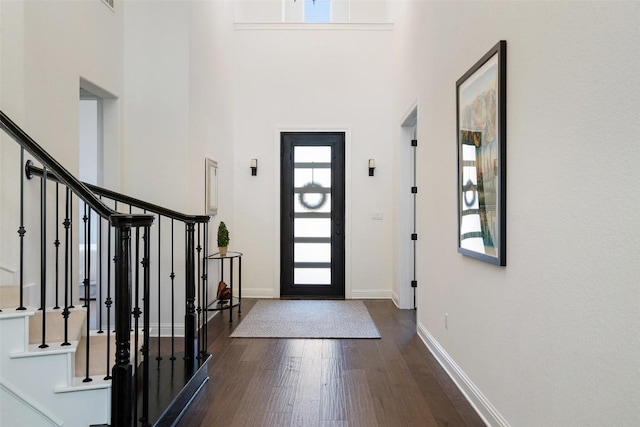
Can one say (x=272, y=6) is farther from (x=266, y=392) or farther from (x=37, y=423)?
(x=37, y=423)

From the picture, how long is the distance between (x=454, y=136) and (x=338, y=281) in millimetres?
3620

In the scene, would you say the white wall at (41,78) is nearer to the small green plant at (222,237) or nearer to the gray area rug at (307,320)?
the small green plant at (222,237)

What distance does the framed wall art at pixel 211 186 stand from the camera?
5.06 metres

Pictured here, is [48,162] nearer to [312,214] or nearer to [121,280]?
[121,280]

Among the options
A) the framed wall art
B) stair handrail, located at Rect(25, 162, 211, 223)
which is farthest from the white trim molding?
stair handrail, located at Rect(25, 162, 211, 223)

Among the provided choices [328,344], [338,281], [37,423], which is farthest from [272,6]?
[37,423]

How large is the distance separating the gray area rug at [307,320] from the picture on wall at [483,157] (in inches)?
78.9

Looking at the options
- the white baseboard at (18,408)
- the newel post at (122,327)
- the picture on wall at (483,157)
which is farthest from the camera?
the picture on wall at (483,157)

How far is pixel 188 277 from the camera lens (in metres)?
3.32

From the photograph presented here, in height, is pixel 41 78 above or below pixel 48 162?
above

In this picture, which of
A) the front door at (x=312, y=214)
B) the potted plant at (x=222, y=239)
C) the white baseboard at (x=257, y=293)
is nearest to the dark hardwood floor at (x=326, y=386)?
the potted plant at (x=222, y=239)

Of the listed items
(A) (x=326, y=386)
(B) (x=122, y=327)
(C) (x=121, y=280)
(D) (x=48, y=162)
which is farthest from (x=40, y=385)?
(A) (x=326, y=386)

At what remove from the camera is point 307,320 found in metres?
5.15

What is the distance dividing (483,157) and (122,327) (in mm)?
2165
